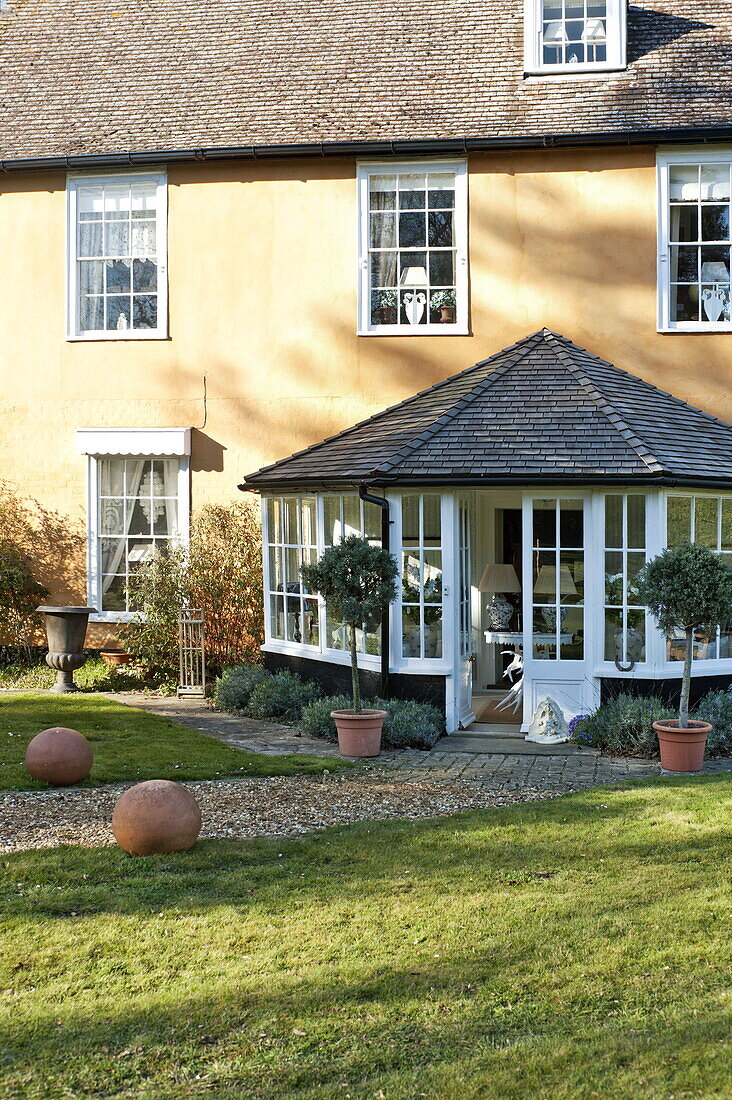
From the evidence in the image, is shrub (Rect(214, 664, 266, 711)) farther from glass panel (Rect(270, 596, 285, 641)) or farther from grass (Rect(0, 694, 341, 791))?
grass (Rect(0, 694, 341, 791))

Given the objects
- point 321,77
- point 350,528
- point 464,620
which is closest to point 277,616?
point 350,528

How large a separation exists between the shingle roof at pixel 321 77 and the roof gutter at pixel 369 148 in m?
0.13

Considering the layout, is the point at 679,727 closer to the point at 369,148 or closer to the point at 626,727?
the point at 626,727

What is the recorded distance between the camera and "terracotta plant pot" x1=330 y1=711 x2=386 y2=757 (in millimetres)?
10609

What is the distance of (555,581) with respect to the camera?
1169cm

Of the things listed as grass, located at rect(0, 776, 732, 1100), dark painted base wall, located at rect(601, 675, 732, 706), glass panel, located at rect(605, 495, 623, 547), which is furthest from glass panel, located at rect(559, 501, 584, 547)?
grass, located at rect(0, 776, 732, 1100)

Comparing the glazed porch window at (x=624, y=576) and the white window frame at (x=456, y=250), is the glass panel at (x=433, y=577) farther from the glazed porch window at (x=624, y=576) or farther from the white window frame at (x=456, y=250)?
the white window frame at (x=456, y=250)

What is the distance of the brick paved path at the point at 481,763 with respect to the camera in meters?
9.63

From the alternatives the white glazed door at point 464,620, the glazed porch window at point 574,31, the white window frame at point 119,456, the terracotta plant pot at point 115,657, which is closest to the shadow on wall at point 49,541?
the white window frame at point 119,456

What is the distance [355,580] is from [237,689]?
3.48 m

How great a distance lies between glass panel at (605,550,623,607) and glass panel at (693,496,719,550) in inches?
36.5

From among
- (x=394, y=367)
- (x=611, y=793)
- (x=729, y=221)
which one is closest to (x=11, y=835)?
(x=611, y=793)

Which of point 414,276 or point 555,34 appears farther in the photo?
point 555,34

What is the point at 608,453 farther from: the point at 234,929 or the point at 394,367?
the point at 234,929
